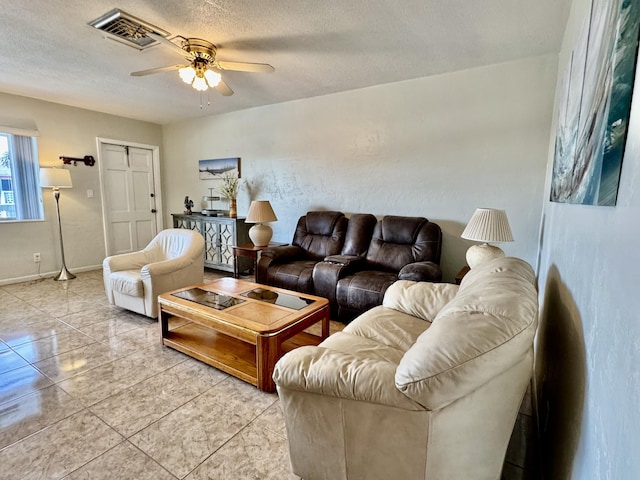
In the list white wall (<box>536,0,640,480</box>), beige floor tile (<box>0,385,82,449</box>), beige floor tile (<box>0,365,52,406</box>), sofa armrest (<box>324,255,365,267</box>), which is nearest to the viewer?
white wall (<box>536,0,640,480</box>)

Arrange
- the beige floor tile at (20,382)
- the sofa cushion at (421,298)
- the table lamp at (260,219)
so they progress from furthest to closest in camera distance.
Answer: the table lamp at (260,219) < the sofa cushion at (421,298) < the beige floor tile at (20,382)

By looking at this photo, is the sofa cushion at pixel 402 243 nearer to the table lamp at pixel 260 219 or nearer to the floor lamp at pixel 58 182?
the table lamp at pixel 260 219

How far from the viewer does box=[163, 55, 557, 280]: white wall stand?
298 cm

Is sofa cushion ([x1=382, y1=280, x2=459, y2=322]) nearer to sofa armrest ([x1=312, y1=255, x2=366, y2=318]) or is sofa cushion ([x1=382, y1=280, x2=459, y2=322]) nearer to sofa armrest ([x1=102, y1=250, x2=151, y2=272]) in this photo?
sofa armrest ([x1=312, y1=255, x2=366, y2=318])

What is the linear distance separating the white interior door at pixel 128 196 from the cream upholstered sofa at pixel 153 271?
83.8 inches

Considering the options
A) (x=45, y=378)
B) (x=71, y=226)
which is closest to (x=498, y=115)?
(x=45, y=378)

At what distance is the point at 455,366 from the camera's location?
3.04ft

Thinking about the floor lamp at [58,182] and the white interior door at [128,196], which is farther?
the white interior door at [128,196]

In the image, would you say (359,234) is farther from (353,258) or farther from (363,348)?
(363,348)

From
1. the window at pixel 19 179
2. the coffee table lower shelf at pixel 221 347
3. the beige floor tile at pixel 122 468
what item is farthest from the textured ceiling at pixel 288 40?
the beige floor tile at pixel 122 468

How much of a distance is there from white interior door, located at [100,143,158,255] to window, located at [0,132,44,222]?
0.84 meters

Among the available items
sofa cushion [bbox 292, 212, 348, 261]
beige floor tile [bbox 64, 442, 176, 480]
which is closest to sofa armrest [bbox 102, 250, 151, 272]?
sofa cushion [bbox 292, 212, 348, 261]

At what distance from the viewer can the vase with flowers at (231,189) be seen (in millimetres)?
4809

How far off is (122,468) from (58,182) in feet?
13.7
